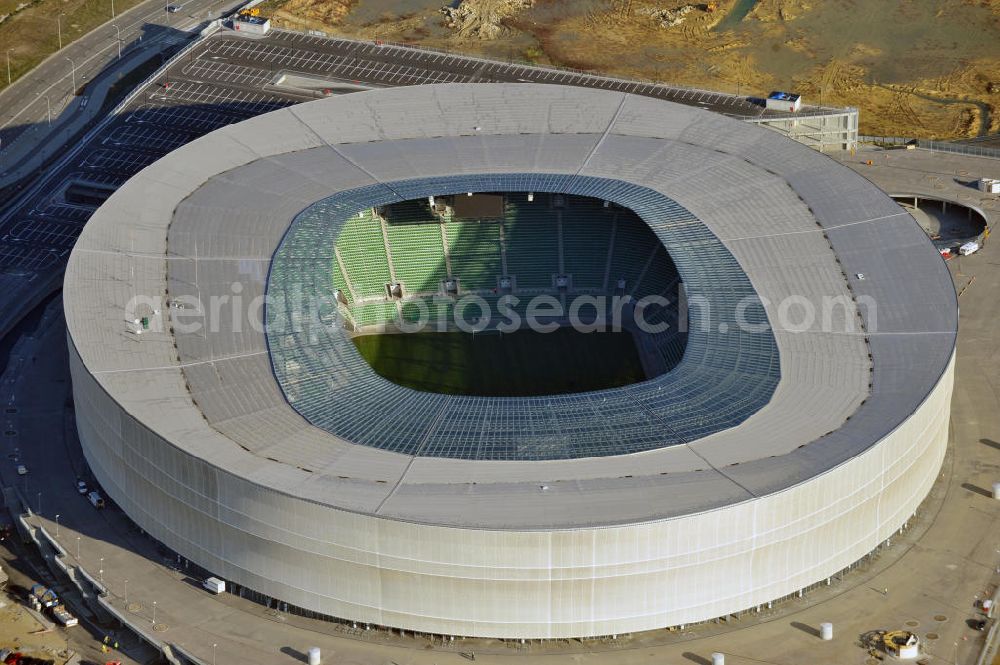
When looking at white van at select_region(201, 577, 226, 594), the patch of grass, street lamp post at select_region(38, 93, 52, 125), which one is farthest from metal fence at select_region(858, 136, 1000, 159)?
white van at select_region(201, 577, 226, 594)

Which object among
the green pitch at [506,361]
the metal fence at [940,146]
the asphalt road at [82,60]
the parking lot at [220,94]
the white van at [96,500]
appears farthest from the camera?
the asphalt road at [82,60]

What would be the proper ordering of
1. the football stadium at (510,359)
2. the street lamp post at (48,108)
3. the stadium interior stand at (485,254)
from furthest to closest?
the street lamp post at (48,108)
the stadium interior stand at (485,254)
the football stadium at (510,359)

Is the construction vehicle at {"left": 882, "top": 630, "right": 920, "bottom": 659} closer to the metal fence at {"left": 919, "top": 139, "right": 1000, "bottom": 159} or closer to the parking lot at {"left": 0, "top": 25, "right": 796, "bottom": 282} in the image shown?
the metal fence at {"left": 919, "top": 139, "right": 1000, "bottom": 159}

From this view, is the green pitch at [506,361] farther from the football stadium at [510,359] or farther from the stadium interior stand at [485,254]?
the stadium interior stand at [485,254]

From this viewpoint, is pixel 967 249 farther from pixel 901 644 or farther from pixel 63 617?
pixel 63 617

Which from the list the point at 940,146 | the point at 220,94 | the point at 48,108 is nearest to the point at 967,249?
the point at 940,146

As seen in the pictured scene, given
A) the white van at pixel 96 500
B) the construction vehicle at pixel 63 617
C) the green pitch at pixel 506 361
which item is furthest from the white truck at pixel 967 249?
the construction vehicle at pixel 63 617
